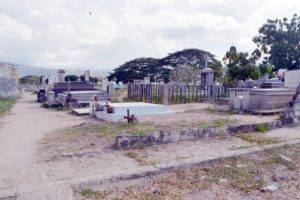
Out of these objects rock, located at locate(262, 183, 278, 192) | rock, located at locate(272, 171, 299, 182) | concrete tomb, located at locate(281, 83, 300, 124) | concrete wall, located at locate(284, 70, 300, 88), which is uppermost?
concrete wall, located at locate(284, 70, 300, 88)

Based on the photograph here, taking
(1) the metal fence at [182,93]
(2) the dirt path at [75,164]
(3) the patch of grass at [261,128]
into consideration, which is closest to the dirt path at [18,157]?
(2) the dirt path at [75,164]

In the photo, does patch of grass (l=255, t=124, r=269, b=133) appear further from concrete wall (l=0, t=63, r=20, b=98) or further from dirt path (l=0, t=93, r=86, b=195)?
concrete wall (l=0, t=63, r=20, b=98)

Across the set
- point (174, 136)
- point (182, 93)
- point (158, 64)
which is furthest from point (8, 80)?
point (158, 64)

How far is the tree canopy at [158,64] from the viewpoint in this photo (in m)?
45.6

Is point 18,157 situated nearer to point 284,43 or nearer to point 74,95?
point 74,95

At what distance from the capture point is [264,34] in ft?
99.6

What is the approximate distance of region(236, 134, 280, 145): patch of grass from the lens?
5440mm

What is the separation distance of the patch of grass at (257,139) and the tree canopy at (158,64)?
3842 centimetres

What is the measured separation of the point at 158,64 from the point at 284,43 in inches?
893

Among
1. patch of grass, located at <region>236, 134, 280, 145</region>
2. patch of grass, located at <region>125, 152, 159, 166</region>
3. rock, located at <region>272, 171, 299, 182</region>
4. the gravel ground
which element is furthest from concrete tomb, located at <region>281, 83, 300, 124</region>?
patch of grass, located at <region>125, 152, 159, 166</region>

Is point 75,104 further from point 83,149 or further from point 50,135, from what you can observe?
point 83,149

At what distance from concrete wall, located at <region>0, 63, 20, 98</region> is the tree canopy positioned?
22580mm

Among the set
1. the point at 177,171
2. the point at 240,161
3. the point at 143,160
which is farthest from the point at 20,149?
the point at 240,161

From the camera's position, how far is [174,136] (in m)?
5.50
